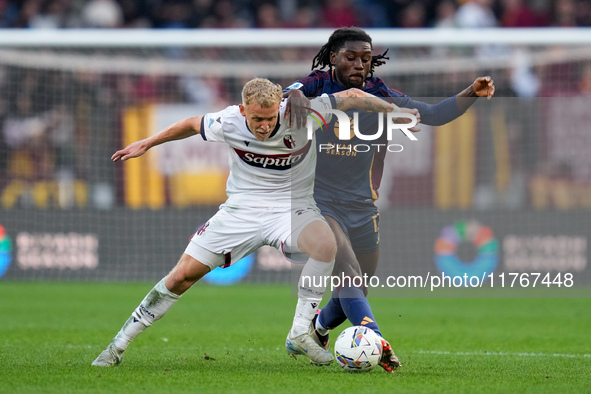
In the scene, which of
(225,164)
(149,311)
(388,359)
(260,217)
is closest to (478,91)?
(260,217)

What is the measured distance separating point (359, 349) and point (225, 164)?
8.55 meters

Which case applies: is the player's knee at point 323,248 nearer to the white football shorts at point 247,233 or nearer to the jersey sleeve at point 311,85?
the white football shorts at point 247,233

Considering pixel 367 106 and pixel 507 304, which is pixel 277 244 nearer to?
pixel 367 106

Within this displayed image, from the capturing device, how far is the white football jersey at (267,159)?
595 cm

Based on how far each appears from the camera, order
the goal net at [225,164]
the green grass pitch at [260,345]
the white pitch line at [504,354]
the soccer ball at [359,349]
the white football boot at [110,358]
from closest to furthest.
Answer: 1. the green grass pitch at [260,345]
2. the soccer ball at [359,349]
3. the white football boot at [110,358]
4. the white pitch line at [504,354]
5. the goal net at [225,164]

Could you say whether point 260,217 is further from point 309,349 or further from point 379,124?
point 379,124

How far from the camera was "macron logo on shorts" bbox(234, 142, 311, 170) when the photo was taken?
599 centimetres

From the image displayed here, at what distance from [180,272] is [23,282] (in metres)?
8.17

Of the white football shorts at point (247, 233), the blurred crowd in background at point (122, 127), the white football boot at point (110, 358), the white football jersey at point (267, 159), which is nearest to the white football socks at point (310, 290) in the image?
the white football shorts at point (247, 233)

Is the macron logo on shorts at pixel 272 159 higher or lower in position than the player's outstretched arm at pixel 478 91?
lower

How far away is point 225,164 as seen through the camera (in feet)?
45.7

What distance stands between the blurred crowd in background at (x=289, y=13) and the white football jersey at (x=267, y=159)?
33.9ft

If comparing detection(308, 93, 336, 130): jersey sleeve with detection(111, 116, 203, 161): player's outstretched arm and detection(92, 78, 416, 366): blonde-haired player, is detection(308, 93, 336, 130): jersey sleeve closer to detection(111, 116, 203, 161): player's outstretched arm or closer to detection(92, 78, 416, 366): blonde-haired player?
detection(92, 78, 416, 366): blonde-haired player

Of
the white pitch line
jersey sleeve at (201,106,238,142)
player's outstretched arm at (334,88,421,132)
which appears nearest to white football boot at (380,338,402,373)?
the white pitch line
